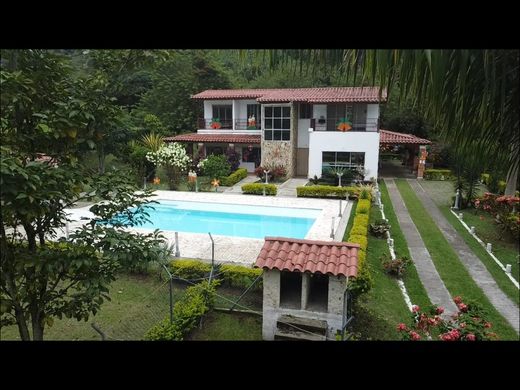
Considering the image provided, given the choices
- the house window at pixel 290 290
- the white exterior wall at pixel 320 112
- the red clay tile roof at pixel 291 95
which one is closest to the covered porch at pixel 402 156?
the white exterior wall at pixel 320 112

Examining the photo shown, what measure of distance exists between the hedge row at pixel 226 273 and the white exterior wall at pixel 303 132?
17.6m

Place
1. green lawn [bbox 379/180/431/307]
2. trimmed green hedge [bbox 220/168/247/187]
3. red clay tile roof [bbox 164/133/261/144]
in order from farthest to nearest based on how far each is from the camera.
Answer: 1. red clay tile roof [bbox 164/133/261/144]
2. trimmed green hedge [bbox 220/168/247/187]
3. green lawn [bbox 379/180/431/307]

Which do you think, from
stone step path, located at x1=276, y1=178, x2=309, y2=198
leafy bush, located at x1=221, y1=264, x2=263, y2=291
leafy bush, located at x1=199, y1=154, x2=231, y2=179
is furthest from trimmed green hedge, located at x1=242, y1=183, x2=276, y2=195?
leafy bush, located at x1=221, y1=264, x2=263, y2=291

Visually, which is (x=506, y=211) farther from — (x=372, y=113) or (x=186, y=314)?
(x=372, y=113)

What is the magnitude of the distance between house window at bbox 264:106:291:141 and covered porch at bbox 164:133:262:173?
925mm

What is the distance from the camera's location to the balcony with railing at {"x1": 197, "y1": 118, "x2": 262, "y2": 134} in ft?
85.0

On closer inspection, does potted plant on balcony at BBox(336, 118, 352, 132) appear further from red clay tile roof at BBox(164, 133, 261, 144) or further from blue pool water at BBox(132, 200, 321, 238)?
blue pool water at BBox(132, 200, 321, 238)

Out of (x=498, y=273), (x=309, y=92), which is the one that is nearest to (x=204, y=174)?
(x=309, y=92)

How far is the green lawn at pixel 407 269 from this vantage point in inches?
307

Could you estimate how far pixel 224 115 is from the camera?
26734 millimetres

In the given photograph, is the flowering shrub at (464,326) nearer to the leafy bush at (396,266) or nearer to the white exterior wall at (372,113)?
the leafy bush at (396,266)
